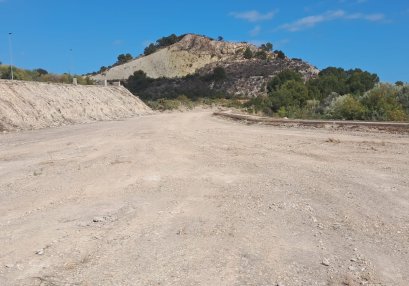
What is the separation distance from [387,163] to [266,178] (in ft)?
10.2

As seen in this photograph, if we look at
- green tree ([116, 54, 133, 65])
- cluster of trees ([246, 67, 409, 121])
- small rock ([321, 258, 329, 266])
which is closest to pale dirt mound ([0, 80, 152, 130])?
cluster of trees ([246, 67, 409, 121])

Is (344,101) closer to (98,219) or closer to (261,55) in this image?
(98,219)

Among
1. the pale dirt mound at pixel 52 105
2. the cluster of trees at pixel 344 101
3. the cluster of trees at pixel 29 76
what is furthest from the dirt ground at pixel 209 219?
the cluster of trees at pixel 29 76

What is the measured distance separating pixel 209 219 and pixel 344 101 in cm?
1847

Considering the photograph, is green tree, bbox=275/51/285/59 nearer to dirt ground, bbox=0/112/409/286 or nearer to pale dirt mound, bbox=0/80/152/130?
pale dirt mound, bbox=0/80/152/130

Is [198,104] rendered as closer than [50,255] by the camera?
No

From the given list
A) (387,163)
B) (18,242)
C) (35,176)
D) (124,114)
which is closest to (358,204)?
(387,163)

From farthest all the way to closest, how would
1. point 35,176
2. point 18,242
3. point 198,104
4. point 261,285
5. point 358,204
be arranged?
point 198,104 → point 35,176 → point 358,204 → point 18,242 → point 261,285

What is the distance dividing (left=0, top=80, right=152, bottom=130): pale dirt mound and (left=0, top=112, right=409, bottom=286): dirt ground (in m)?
16.4

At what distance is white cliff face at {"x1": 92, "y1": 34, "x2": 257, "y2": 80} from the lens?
416ft

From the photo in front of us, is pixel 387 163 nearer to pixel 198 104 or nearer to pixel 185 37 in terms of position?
pixel 198 104

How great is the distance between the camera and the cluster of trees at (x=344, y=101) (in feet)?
72.4

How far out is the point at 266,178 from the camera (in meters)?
9.67

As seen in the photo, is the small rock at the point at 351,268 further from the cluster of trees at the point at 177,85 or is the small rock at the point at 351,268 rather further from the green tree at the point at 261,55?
the green tree at the point at 261,55
